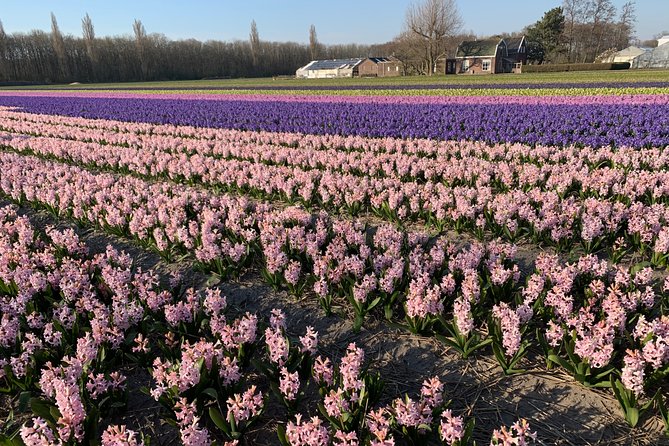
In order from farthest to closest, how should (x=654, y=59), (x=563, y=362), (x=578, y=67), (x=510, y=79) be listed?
(x=654, y=59) → (x=578, y=67) → (x=510, y=79) → (x=563, y=362)

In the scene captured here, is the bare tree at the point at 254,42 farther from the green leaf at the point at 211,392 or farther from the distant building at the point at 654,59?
the green leaf at the point at 211,392

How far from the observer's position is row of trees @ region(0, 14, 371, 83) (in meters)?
98.5

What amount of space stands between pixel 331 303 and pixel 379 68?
107 metres

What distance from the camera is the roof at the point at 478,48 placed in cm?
8412

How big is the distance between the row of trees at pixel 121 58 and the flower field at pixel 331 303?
10948 cm

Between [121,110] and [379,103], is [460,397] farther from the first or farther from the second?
[121,110]

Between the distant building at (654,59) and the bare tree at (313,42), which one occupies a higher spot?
the bare tree at (313,42)

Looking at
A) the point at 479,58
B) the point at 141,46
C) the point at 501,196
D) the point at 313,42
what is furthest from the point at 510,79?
the point at 313,42

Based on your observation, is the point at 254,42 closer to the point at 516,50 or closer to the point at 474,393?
the point at 516,50

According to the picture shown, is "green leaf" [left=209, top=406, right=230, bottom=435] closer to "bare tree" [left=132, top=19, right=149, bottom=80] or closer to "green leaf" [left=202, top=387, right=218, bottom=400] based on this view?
"green leaf" [left=202, top=387, right=218, bottom=400]

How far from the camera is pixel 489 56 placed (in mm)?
83438

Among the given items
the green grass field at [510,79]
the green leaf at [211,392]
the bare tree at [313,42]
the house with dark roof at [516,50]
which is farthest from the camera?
the bare tree at [313,42]

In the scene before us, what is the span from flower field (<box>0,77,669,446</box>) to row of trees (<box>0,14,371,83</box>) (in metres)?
109

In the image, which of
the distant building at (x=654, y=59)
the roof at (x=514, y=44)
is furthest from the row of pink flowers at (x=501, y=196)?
the roof at (x=514, y=44)
